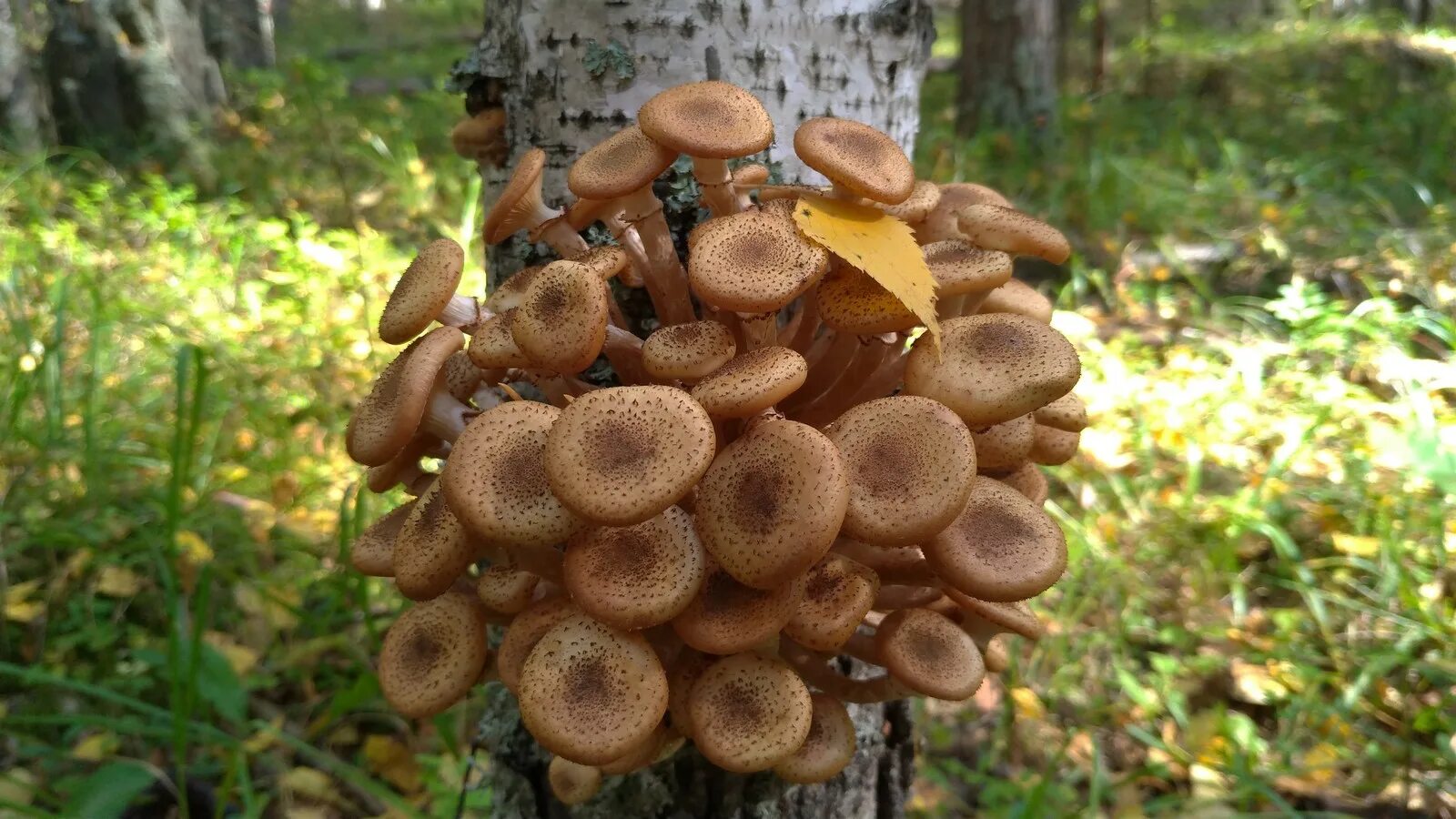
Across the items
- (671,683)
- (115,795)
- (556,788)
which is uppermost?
(671,683)

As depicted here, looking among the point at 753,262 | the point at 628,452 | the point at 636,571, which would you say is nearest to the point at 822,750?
the point at 636,571

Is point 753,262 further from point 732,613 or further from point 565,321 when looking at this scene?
point 732,613

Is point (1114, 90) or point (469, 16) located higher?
point (469, 16)

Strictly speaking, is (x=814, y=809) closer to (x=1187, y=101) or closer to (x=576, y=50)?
(x=576, y=50)

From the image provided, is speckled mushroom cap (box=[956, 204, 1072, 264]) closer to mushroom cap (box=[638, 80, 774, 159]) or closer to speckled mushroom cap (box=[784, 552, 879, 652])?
mushroom cap (box=[638, 80, 774, 159])

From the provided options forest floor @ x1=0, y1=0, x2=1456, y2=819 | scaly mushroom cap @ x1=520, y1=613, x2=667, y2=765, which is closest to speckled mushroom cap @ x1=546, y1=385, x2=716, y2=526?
scaly mushroom cap @ x1=520, y1=613, x2=667, y2=765

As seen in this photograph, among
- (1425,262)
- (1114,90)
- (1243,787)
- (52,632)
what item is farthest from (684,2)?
(1114,90)

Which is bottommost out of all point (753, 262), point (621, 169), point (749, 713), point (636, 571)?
point (749, 713)

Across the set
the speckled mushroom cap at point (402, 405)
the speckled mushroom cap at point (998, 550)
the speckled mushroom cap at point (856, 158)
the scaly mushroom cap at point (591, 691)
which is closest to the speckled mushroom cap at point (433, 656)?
the scaly mushroom cap at point (591, 691)
